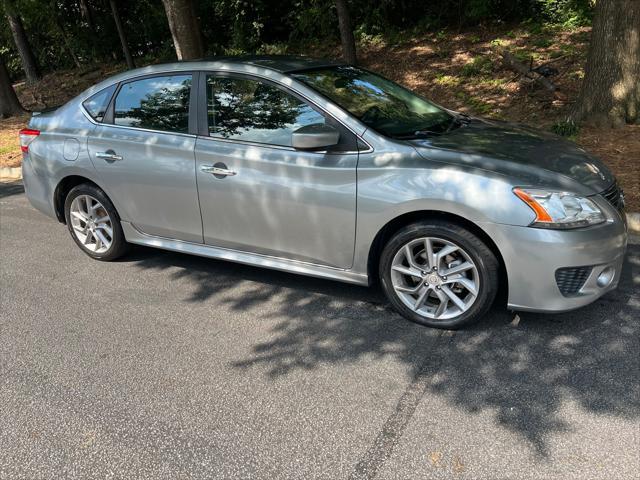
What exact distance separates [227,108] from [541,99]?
643cm

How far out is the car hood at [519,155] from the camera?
3.46 m

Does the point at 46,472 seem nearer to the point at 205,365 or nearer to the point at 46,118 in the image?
the point at 205,365

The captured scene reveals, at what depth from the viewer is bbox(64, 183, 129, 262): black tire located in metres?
4.91

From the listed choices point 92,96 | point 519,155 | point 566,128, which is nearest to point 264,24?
point 566,128

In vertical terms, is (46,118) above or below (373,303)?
above

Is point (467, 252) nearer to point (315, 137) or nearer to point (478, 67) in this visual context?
point (315, 137)

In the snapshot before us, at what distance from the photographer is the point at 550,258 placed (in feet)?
10.7

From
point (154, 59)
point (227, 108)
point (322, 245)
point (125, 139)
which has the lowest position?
point (154, 59)

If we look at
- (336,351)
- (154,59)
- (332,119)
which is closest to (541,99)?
(332,119)

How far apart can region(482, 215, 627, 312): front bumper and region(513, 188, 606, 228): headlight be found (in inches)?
1.8

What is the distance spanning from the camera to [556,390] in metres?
3.02

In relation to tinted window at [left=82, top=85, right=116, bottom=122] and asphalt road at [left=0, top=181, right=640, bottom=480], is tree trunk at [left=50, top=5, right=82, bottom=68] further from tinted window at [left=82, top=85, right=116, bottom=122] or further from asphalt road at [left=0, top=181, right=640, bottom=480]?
asphalt road at [left=0, top=181, right=640, bottom=480]

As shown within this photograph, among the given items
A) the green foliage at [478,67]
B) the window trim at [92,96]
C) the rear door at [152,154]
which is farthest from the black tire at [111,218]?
the green foliage at [478,67]

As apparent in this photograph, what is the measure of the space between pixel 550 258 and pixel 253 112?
224 cm
